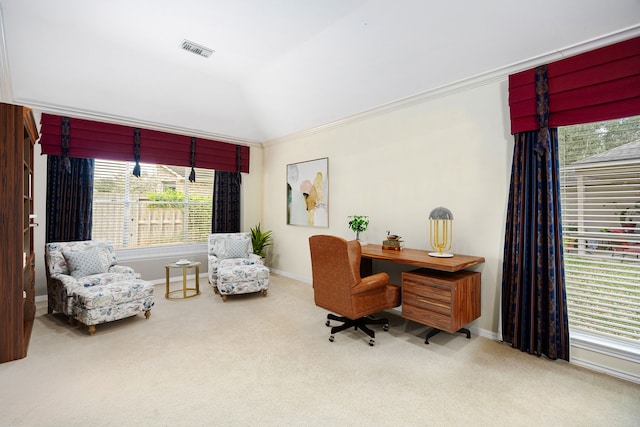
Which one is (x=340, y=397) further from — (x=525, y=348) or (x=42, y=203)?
(x=42, y=203)

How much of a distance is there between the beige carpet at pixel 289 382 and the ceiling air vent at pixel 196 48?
10.8ft

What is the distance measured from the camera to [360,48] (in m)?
3.39

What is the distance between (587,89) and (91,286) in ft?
16.7

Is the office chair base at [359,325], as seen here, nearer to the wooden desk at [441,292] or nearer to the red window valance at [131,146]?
the wooden desk at [441,292]

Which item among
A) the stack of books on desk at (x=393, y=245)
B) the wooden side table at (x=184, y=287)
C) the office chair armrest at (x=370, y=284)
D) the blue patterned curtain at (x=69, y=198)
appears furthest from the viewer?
the wooden side table at (x=184, y=287)

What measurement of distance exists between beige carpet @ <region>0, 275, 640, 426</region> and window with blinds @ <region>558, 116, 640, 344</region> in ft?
1.65

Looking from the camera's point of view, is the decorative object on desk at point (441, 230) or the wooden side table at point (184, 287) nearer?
the decorative object on desk at point (441, 230)

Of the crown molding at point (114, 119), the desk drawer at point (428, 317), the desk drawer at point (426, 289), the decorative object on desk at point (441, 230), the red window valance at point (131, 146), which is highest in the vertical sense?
the crown molding at point (114, 119)

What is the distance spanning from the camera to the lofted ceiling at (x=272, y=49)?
8.61 feet

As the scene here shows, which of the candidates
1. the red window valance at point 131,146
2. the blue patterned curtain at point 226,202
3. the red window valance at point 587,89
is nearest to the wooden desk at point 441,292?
the red window valance at point 587,89

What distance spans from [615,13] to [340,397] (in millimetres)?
3426

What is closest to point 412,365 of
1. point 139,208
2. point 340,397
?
point 340,397

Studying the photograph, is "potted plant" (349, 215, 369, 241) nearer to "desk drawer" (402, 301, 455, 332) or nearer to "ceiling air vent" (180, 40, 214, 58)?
"desk drawer" (402, 301, 455, 332)

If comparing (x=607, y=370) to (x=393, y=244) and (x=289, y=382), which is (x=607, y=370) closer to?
(x=393, y=244)
